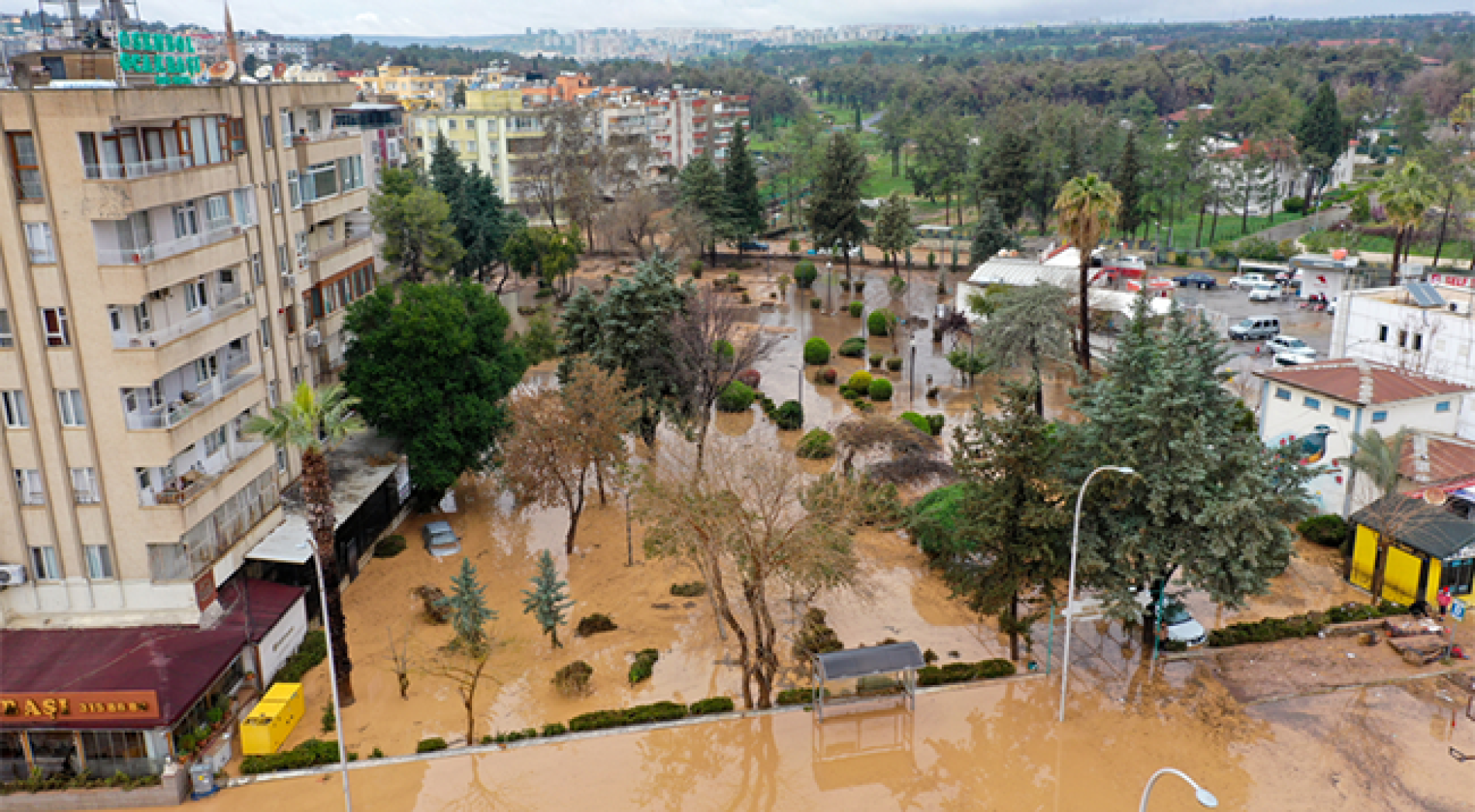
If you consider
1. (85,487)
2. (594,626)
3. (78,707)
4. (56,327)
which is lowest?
(594,626)

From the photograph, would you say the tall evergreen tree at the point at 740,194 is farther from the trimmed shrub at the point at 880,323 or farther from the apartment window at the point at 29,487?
the apartment window at the point at 29,487

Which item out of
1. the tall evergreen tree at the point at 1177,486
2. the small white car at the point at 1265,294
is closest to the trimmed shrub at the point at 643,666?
the tall evergreen tree at the point at 1177,486

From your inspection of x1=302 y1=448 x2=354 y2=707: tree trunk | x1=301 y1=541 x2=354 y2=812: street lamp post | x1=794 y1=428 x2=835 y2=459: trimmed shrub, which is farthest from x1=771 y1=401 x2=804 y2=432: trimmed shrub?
x1=301 y1=541 x2=354 y2=812: street lamp post

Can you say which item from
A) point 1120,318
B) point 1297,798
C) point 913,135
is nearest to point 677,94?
point 913,135

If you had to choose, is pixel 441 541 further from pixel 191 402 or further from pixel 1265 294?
pixel 1265 294

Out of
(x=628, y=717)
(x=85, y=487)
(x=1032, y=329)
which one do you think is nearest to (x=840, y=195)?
(x=1032, y=329)

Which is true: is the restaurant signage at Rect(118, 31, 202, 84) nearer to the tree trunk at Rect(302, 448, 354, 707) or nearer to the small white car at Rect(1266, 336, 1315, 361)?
the tree trunk at Rect(302, 448, 354, 707)

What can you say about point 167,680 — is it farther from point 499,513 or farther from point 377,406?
point 499,513
